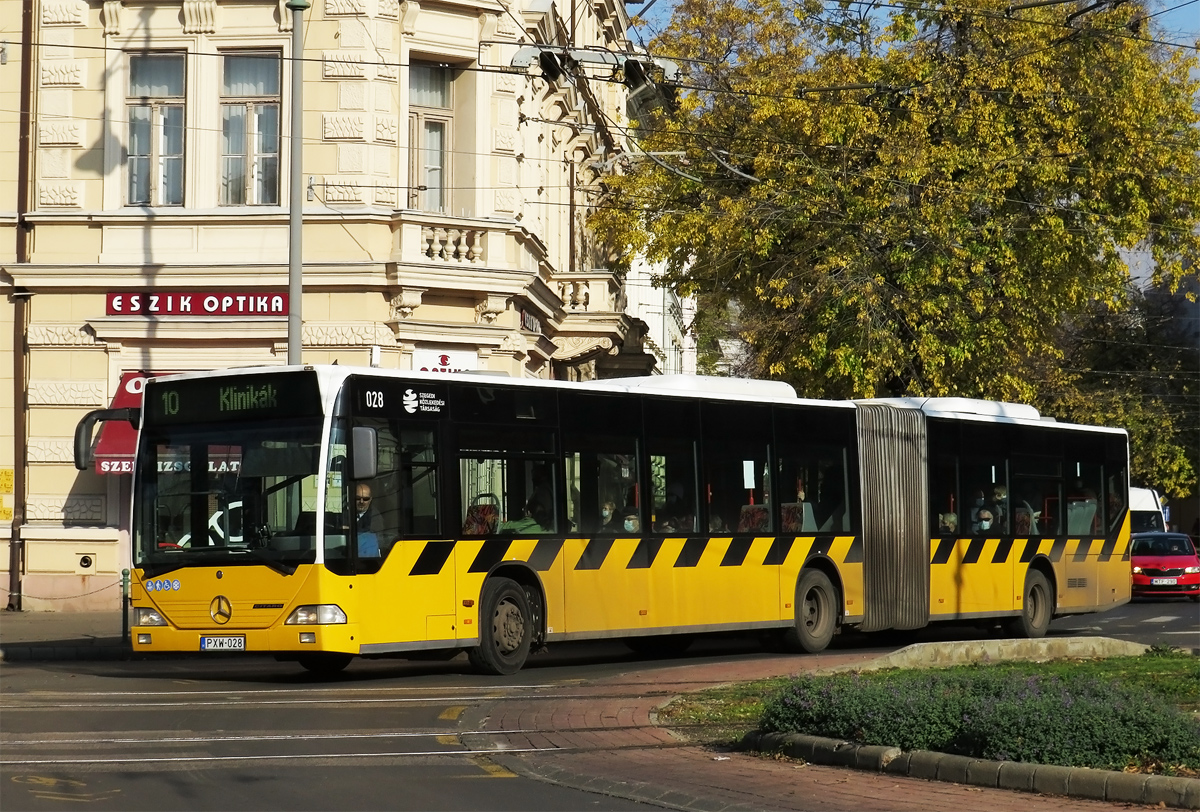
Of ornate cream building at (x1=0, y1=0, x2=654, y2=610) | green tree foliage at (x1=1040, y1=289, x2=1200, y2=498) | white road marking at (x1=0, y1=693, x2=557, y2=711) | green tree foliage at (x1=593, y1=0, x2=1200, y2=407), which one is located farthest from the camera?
green tree foliage at (x1=1040, y1=289, x2=1200, y2=498)

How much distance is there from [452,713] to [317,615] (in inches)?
92.9

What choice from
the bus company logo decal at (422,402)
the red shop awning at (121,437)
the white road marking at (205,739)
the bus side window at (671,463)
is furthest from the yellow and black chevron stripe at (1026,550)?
the white road marking at (205,739)

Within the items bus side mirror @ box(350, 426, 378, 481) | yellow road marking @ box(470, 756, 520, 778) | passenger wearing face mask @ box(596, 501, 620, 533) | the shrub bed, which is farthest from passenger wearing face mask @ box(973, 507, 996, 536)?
yellow road marking @ box(470, 756, 520, 778)

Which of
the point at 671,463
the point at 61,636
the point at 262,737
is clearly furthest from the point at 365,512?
the point at 61,636

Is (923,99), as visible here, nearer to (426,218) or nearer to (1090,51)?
(1090,51)

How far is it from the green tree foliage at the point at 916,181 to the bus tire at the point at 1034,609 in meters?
5.78

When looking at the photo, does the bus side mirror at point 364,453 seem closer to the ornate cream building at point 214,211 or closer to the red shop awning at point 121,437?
the ornate cream building at point 214,211

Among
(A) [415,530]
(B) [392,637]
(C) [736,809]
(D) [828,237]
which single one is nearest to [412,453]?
(A) [415,530]

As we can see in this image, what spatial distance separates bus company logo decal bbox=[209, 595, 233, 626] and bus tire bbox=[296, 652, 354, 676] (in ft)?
4.13

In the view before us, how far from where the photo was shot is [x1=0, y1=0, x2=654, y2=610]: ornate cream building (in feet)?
86.3

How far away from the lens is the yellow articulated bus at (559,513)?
51.2ft

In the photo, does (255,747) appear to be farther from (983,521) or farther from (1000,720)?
(983,521)

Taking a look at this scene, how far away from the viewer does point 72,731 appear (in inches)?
480

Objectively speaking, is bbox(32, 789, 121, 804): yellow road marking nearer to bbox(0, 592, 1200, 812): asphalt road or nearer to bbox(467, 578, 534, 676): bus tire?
bbox(0, 592, 1200, 812): asphalt road
